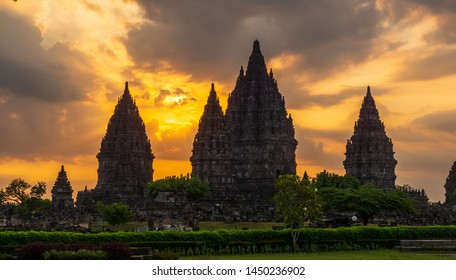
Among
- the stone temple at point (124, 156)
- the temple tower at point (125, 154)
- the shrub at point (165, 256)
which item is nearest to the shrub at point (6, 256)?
the shrub at point (165, 256)

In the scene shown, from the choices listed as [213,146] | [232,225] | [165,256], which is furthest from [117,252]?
[213,146]

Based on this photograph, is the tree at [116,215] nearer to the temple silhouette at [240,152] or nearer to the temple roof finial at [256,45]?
the temple silhouette at [240,152]

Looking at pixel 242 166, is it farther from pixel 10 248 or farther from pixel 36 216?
pixel 10 248

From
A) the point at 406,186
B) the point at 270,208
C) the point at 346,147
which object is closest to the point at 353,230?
the point at 270,208

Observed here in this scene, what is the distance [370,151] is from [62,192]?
56911 mm

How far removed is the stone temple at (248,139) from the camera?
119 m

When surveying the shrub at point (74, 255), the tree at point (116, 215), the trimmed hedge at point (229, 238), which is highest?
the tree at point (116, 215)

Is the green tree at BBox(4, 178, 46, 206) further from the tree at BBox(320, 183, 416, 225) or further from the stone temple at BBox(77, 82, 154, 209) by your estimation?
the tree at BBox(320, 183, 416, 225)

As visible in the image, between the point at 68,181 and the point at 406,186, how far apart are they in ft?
195

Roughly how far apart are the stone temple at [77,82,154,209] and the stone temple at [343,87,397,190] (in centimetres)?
3925

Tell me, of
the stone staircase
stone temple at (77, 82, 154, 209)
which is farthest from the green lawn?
stone temple at (77, 82, 154, 209)

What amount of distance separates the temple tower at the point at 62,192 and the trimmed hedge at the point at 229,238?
8196 cm

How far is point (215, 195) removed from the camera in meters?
112

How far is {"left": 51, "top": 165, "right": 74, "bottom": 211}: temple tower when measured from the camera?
123 meters
